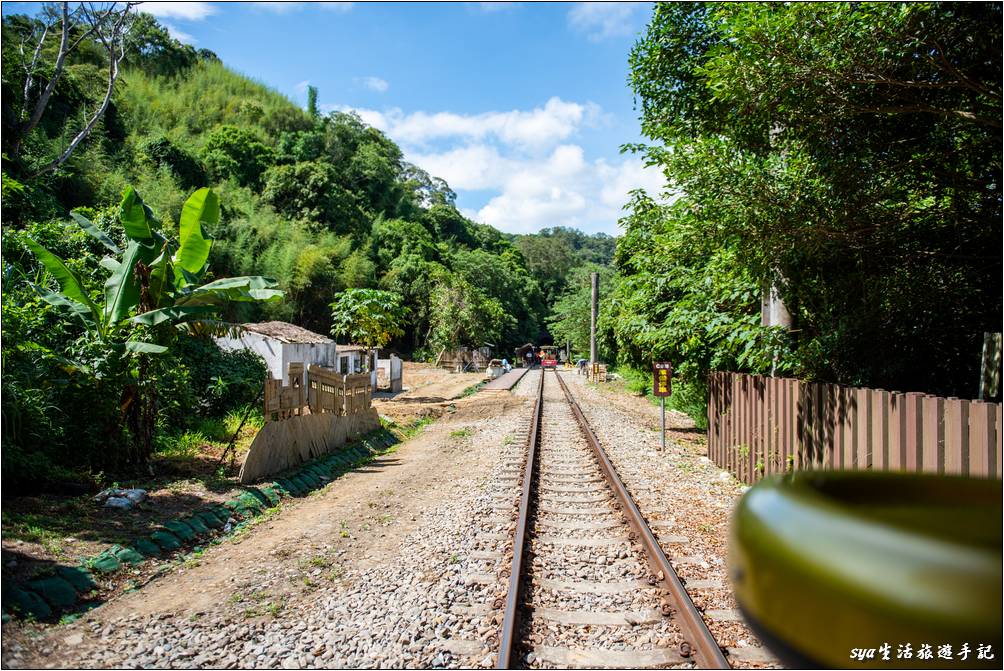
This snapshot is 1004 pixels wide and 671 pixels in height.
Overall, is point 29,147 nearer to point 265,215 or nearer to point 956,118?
point 265,215

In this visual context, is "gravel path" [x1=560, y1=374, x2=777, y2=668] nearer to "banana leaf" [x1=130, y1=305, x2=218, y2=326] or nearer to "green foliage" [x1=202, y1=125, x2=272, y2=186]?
"banana leaf" [x1=130, y1=305, x2=218, y2=326]

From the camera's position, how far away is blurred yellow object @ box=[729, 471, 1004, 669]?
90 cm

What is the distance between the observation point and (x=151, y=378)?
9203 mm

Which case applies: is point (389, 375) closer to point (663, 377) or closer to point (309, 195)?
point (663, 377)

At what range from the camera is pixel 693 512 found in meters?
7.64

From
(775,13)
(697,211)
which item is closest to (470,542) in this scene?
(697,211)

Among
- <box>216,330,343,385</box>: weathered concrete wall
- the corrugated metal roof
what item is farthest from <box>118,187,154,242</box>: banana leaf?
the corrugated metal roof

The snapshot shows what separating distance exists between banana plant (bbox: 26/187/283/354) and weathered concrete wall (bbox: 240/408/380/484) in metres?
1.90

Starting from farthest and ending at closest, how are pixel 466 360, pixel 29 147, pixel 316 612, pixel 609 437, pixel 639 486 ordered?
pixel 466 360, pixel 29 147, pixel 609 437, pixel 639 486, pixel 316 612

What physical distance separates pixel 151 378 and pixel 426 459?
15.9 ft

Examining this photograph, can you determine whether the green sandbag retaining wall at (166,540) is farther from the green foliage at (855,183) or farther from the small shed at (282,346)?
the small shed at (282,346)

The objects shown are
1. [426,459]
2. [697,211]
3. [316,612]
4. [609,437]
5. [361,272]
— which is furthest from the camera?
[361,272]

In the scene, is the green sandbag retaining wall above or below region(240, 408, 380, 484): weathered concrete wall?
below

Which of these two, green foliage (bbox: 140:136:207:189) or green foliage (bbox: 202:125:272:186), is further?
green foliage (bbox: 202:125:272:186)
